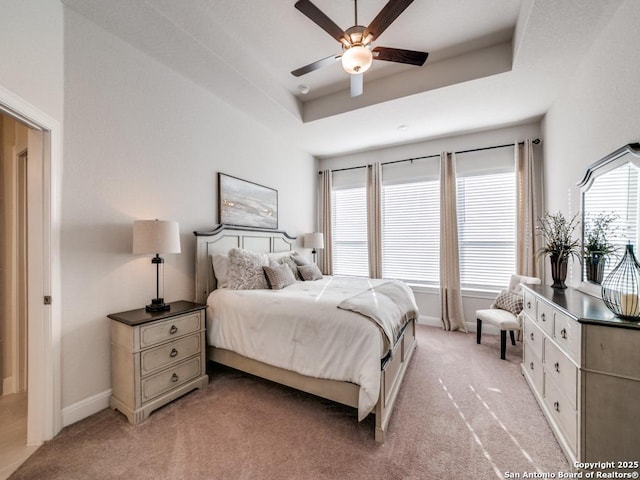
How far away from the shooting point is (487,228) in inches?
162

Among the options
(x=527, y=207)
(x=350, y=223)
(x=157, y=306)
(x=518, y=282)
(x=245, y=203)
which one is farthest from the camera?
(x=350, y=223)

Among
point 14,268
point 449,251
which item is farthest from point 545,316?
point 14,268

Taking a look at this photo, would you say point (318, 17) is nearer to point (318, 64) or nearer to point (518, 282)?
point (318, 64)

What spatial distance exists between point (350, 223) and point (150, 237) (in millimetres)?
3610

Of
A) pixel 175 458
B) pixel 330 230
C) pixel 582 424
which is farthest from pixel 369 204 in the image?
pixel 175 458

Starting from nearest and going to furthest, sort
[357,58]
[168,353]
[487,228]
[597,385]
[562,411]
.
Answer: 1. [597,385]
2. [562,411]
3. [357,58]
4. [168,353]
5. [487,228]

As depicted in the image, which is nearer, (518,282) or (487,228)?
(518,282)

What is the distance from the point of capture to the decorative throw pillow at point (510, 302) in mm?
3246

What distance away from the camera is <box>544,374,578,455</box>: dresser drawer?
1.56 m

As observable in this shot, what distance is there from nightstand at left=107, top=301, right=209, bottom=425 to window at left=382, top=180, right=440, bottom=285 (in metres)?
3.39

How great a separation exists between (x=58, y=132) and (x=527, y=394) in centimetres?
430

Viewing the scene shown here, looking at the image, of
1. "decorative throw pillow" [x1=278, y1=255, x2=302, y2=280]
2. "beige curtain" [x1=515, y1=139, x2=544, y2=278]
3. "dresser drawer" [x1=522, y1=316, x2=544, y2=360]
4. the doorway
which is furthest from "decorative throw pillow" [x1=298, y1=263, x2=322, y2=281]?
"beige curtain" [x1=515, y1=139, x2=544, y2=278]

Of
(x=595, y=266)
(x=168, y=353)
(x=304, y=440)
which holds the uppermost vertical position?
(x=595, y=266)

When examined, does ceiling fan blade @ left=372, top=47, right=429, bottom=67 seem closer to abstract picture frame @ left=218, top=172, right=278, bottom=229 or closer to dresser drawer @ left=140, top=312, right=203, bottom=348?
abstract picture frame @ left=218, top=172, right=278, bottom=229
